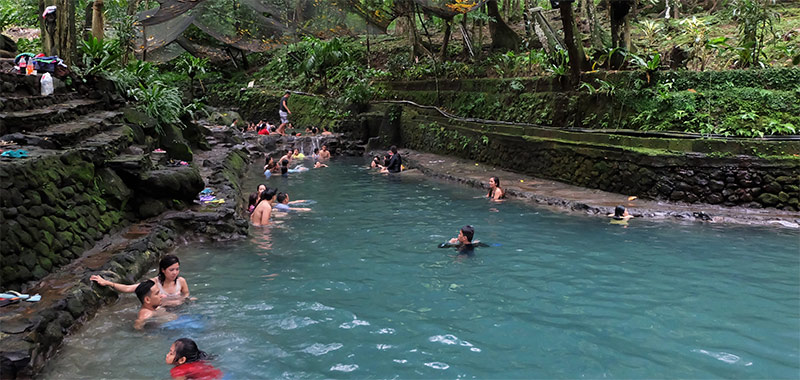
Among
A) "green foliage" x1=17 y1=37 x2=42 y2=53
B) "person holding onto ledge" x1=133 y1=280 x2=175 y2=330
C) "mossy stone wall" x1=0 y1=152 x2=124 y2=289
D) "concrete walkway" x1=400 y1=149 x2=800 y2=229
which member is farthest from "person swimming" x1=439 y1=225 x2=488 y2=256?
"green foliage" x1=17 y1=37 x2=42 y2=53

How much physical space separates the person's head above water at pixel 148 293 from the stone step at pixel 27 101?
5.38 meters

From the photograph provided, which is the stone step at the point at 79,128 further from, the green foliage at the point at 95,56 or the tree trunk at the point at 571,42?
the tree trunk at the point at 571,42

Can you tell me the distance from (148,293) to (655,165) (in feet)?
33.3

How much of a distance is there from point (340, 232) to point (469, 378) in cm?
621

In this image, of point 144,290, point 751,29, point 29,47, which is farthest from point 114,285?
point 751,29

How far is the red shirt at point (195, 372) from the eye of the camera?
17.0 ft

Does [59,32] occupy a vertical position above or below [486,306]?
above

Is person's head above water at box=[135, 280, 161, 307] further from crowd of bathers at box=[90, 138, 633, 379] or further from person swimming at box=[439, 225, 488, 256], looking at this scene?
person swimming at box=[439, 225, 488, 256]

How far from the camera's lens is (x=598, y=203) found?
1170cm

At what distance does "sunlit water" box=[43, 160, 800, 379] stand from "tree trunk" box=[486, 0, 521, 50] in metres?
14.2

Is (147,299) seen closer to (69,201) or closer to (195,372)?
(195,372)

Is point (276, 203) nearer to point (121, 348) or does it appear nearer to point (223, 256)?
point (223, 256)

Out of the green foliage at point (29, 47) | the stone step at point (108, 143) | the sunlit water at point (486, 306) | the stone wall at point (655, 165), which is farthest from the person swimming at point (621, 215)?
the green foliage at point (29, 47)

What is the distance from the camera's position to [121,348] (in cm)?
580
